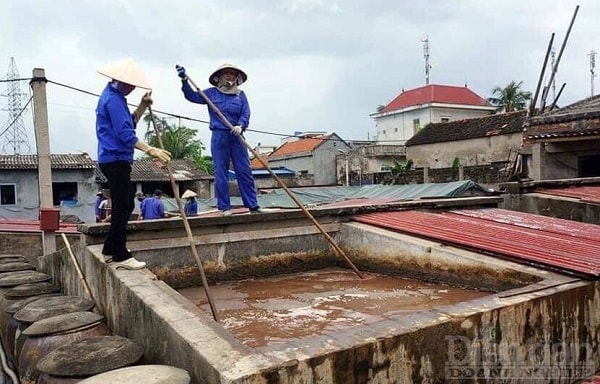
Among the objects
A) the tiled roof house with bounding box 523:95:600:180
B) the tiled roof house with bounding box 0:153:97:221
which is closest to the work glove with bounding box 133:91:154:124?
the tiled roof house with bounding box 523:95:600:180

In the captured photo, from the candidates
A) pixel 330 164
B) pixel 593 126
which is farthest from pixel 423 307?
pixel 330 164

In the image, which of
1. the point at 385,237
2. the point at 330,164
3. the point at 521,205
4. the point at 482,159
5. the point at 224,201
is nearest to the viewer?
the point at 385,237

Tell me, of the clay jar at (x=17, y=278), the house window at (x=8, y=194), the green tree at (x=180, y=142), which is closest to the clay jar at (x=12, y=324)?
the clay jar at (x=17, y=278)

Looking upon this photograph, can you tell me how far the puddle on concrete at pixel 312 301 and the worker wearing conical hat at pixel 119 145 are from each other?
936 millimetres

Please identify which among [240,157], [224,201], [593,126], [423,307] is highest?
[593,126]

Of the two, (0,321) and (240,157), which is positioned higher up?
(240,157)

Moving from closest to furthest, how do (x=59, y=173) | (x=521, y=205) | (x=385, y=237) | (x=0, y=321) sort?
(x=385, y=237), (x=0, y=321), (x=521, y=205), (x=59, y=173)

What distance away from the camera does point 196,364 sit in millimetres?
2721

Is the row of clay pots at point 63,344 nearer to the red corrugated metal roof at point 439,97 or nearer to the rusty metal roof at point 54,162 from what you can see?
the rusty metal roof at point 54,162

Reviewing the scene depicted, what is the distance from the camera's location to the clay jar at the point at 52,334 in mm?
4082

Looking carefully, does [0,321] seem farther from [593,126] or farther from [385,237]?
[593,126]

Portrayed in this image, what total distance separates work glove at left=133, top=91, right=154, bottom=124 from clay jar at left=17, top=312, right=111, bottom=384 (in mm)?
1842

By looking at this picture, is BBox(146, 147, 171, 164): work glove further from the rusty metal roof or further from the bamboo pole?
the rusty metal roof

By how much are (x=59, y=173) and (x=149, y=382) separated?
22.3 meters
